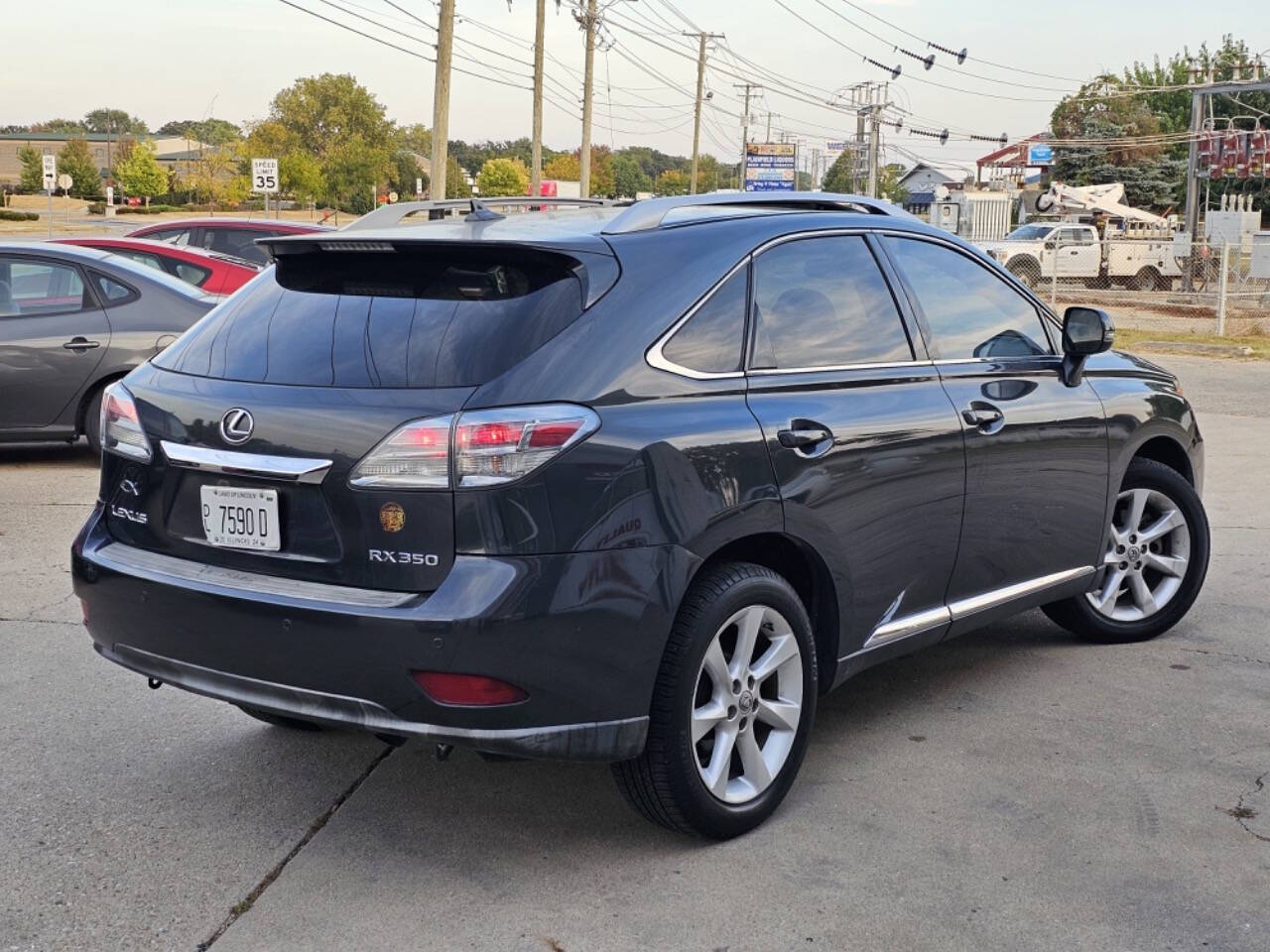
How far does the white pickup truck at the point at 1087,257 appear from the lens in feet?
113

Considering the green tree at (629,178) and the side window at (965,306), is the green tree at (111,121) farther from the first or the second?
the side window at (965,306)

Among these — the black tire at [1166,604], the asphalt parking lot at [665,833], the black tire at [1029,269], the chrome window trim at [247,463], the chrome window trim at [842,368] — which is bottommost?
the asphalt parking lot at [665,833]

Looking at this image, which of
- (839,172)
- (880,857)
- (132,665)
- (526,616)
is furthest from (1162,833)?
(839,172)

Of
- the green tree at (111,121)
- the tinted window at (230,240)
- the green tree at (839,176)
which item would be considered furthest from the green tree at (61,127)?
the tinted window at (230,240)

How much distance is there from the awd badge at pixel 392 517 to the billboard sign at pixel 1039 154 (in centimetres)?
7427

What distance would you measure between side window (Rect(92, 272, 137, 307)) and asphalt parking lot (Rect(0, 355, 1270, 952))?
4548mm

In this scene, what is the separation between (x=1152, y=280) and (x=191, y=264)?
32.4 meters

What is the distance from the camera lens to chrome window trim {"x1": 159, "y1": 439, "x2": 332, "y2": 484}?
3.49 m

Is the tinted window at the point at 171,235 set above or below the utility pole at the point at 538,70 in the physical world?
below

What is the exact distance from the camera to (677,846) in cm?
390

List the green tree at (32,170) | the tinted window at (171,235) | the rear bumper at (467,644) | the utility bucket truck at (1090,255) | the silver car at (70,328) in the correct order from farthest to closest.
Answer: the green tree at (32,170) < the utility bucket truck at (1090,255) < the tinted window at (171,235) < the silver car at (70,328) < the rear bumper at (467,644)

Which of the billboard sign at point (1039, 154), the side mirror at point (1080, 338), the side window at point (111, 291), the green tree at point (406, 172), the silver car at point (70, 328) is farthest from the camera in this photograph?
the green tree at point (406, 172)

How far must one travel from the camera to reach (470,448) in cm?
338

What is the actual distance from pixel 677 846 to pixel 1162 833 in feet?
4.31
